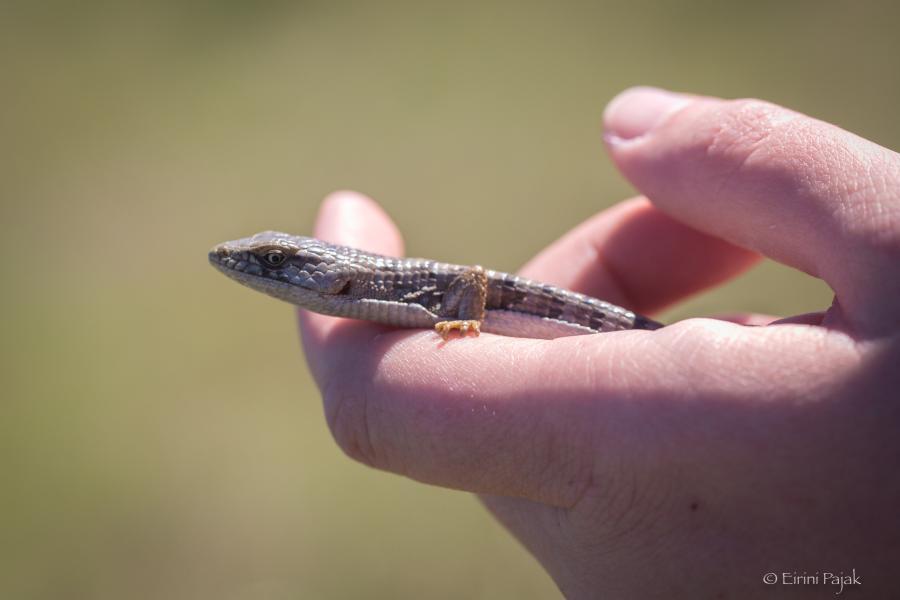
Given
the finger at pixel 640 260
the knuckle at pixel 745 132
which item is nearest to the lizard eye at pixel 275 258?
the finger at pixel 640 260

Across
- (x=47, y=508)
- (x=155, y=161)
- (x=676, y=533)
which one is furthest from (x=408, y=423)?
(x=155, y=161)

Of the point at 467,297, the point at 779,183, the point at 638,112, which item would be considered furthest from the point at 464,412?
the point at 638,112

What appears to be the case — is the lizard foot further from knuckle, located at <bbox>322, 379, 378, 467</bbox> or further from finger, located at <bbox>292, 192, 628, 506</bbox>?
knuckle, located at <bbox>322, 379, 378, 467</bbox>

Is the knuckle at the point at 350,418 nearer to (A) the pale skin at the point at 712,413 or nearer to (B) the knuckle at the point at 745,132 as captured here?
(A) the pale skin at the point at 712,413

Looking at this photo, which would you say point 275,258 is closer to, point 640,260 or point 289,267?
point 289,267

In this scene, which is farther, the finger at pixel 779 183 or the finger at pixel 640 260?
the finger at pixel 640 260
